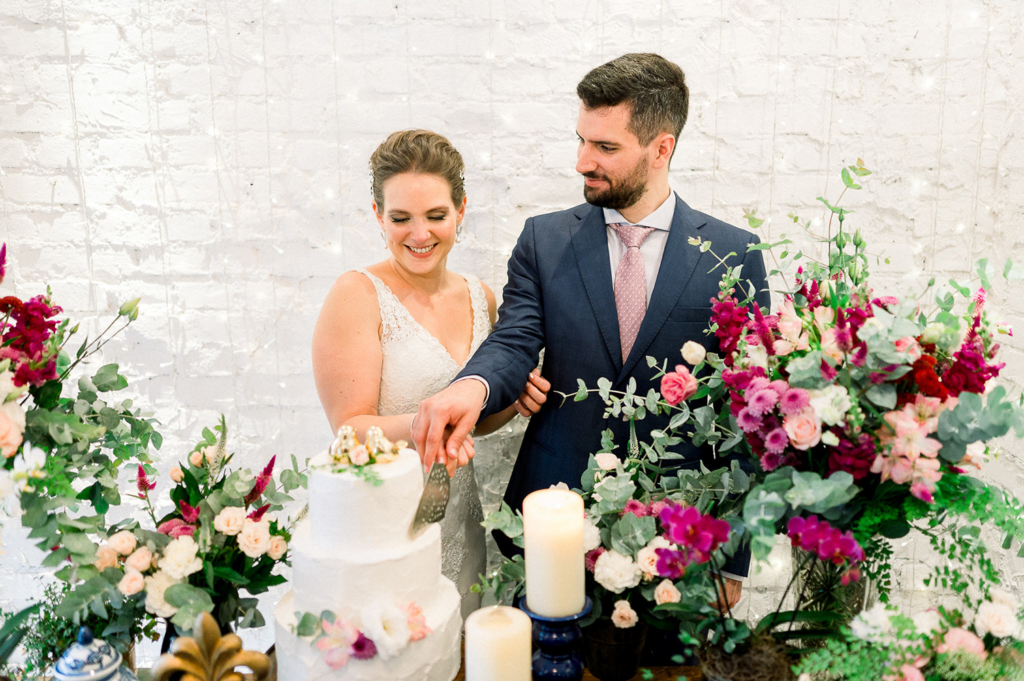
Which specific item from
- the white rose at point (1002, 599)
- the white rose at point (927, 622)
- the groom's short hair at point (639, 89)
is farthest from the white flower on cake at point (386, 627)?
the groom's short hair at point (639, 89)

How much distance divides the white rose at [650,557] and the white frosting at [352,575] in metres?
0.34

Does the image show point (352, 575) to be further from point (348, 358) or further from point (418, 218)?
point (418, 218)

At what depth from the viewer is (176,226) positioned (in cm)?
212

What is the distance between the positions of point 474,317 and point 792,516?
112 centimetres

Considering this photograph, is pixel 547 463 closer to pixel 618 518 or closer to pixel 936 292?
pixel 618 518

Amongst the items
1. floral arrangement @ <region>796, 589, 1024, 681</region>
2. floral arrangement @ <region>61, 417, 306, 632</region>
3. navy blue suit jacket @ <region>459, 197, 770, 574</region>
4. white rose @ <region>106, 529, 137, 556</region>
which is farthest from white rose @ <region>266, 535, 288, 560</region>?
floral arrangement @ <region>796, 589, 1024, 681</region>

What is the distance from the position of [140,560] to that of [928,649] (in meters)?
1.16

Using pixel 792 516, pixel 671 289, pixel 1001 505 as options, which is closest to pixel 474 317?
pixel 671 289

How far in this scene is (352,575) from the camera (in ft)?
3.51

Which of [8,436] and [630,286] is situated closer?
[8,436]

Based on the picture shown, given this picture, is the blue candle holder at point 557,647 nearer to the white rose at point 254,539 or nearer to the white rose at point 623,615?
the white rose at point 623,615

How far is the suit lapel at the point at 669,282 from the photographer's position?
5.45ft

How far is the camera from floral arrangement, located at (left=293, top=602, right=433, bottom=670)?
40.8 inches

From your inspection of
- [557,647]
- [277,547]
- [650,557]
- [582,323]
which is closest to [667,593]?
[650,557]
